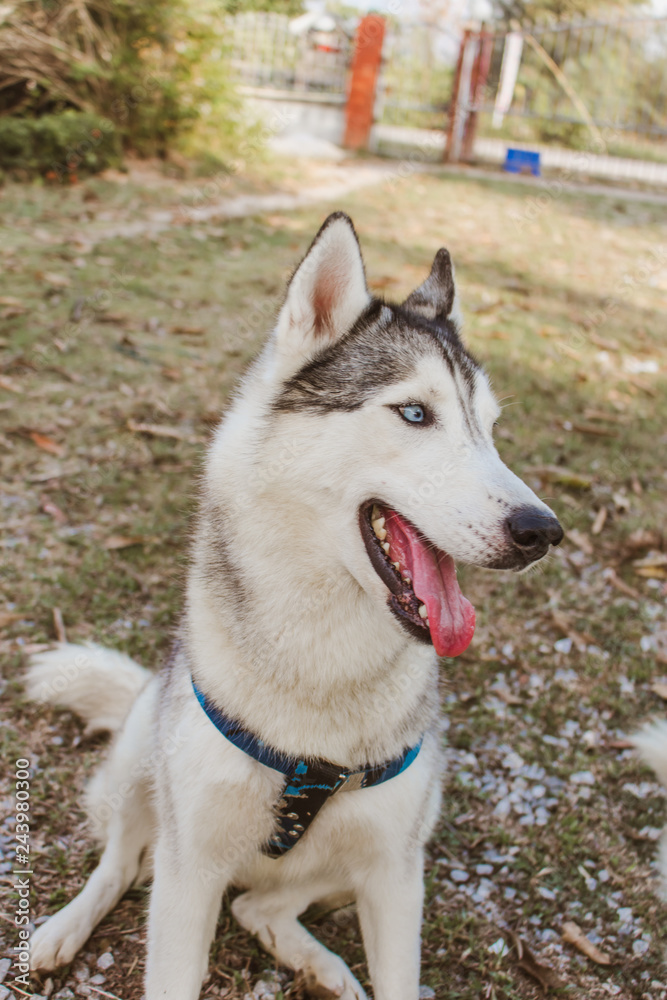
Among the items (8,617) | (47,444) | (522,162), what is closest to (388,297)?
(47,444)

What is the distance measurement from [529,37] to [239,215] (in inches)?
337

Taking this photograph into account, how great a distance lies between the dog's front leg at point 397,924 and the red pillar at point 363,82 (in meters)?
14.5

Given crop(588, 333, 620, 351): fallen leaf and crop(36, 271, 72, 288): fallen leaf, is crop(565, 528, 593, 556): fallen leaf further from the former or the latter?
crop(36, 271, 72, 288): fallen leaf

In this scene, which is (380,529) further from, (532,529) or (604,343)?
(604,343)

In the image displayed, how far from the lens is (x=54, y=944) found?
2459 millimetres

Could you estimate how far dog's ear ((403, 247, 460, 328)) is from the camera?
2.66 m

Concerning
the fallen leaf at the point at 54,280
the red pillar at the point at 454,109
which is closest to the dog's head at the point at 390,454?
the fallen leaf at the point at 54,280

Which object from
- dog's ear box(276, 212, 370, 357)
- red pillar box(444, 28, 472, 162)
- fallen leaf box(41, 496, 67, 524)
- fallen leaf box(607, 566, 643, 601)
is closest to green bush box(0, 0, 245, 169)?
red pillar box(444, 28, 472, 162)

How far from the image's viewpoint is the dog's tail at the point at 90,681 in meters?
3.09

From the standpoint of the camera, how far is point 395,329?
2.26m

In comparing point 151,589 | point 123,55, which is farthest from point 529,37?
point 151,589

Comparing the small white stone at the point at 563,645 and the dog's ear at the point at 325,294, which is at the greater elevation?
the dog's ear at the point at 325,294

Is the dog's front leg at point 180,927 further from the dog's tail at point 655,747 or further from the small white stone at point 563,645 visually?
the small white stone at point 563,645

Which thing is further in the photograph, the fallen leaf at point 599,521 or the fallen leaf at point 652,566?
the fallen leaf at point 599,521
